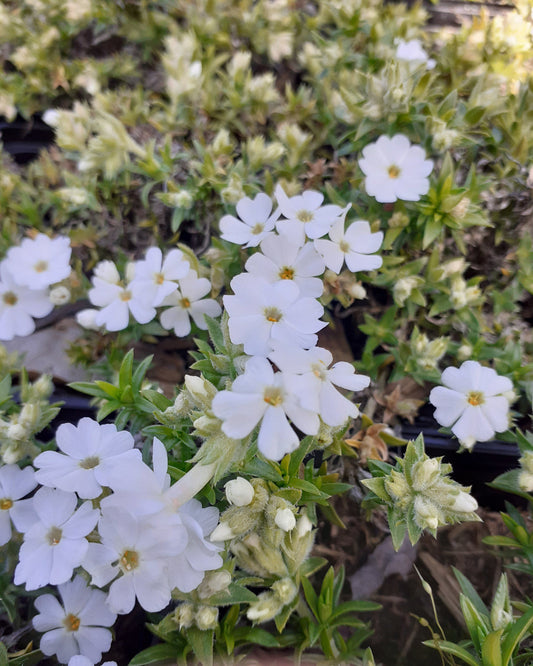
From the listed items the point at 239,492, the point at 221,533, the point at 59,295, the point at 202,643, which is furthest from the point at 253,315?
the point at 59,295

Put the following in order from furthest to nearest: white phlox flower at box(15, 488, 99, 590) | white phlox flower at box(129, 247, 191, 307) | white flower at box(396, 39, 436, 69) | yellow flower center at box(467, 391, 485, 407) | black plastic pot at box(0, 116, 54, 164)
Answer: black plastic pot at box(0, 116, 54, 164)
white flower at box(396, 39, 436, 69)
white phlox flower at box(129, 247, 191, 307)
yellow flower center at box(467, 391, 485, 407)
white phlox flower at box(15, 488, 99, 590)

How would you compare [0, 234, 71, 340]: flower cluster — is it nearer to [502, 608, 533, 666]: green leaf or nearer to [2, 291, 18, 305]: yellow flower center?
[2, 291, 18, 305]: yellow flower center

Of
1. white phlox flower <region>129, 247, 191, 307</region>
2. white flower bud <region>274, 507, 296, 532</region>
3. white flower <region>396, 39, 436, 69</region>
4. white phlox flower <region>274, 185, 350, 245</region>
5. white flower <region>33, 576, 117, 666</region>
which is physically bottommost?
white flower <region>33, 576, 117, 666</region>

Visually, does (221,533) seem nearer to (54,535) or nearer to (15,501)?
(54,535)

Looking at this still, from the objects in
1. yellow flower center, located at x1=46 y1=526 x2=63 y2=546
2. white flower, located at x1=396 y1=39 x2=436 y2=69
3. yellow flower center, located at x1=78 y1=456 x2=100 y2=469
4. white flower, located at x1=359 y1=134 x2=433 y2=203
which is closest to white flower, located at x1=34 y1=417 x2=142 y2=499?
yellow flower center, located at x1=78 y1=456 x2=100 y2=469

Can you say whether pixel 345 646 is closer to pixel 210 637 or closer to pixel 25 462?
pixel 210 637

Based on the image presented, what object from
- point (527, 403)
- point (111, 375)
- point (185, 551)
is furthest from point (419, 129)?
point (185, 551)
